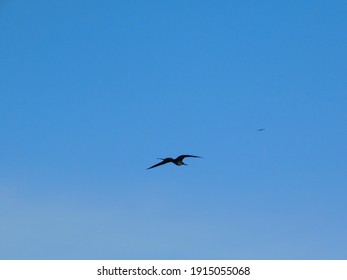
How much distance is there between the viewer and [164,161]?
156 meters
